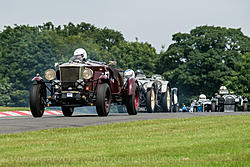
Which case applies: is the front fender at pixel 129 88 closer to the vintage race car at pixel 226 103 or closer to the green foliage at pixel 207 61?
Answer: the vintage race car at pixel 226 103

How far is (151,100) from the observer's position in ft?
105

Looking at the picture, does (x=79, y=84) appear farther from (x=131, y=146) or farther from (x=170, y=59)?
(x=170, y=59)

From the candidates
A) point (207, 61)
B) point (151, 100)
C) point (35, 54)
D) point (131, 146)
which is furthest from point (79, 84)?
point (35, 54)

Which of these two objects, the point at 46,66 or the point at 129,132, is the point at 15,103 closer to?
the point at 46,66

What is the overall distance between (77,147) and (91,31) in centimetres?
10278

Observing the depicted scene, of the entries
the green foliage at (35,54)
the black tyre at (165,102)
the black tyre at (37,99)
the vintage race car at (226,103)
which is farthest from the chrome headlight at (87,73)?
the green foliage at (35,54)

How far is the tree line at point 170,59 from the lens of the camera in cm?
7888

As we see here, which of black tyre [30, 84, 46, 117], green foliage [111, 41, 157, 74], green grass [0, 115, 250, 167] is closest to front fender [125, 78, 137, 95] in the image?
black tyre [30, 84, 46, 117]

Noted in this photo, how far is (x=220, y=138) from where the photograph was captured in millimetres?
11891

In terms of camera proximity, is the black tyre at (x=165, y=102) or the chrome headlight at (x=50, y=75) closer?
the chrome headlight at (x=50, y=75)

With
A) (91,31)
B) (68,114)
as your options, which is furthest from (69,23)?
(68,114)

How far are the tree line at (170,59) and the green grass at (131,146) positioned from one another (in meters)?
61.3

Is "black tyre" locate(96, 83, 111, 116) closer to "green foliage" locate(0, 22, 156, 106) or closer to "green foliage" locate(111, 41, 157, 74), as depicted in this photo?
"green foliage" locate(0, 22, 156, 106)

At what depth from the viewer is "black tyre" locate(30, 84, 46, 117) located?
21.0m
